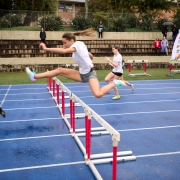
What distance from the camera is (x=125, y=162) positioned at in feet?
16.9

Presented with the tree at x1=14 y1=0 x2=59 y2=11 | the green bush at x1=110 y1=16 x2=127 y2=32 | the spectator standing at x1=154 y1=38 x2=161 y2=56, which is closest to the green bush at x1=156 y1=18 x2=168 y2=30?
the green bush at x1=110 y1=16 x2=127 y2=32

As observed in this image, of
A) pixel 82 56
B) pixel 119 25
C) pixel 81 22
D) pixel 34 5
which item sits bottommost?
pixel 82 56

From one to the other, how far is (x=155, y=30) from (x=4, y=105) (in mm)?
21610

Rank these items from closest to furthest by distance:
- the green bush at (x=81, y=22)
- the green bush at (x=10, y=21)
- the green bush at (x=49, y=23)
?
1. the green bush at (x=10, y=21)
2. the green bush at (x=49, y=23)
3. the green bush at (x=81, y=22)

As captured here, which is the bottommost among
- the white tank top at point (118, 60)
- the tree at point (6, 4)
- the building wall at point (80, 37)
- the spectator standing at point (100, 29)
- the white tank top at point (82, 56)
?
the white tank top at point (118, 60)

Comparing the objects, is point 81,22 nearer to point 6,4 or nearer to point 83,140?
point 6,4

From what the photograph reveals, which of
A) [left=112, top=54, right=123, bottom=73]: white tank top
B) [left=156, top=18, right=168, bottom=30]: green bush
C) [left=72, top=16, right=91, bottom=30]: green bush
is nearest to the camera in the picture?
[left=112, top=54, right=123, bottom=73]: white tank top

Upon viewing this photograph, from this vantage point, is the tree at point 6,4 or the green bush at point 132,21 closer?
the green bush at point 132,21

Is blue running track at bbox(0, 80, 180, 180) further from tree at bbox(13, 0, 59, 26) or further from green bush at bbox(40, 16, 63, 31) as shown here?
tree at bbox(13, 0, 59, 26)

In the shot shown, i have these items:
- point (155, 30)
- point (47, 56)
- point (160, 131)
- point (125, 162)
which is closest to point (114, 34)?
point (155, 30)

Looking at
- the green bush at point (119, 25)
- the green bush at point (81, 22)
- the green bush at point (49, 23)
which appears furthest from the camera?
the green bush at point (119, 25)

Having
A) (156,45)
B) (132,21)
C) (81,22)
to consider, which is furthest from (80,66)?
(132,21)

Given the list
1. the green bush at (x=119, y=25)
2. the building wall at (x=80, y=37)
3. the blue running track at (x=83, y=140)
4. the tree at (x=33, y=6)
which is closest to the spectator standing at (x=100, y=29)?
the building wall at (x=80, y=37)

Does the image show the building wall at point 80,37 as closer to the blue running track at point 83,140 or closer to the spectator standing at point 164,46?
the spectator standing at point 164,46
